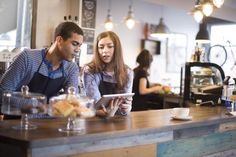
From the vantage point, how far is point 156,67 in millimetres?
8359

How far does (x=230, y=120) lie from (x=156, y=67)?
5.32 m

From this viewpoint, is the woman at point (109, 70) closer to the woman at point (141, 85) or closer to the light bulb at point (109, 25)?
the woman at point (141, 85)

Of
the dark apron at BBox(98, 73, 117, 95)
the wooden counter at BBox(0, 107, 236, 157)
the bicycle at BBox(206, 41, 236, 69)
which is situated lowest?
the wooden counter at BBox(0, 107, 236, 157)

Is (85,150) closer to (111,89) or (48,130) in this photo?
(48,130)

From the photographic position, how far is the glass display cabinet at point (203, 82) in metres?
3.86

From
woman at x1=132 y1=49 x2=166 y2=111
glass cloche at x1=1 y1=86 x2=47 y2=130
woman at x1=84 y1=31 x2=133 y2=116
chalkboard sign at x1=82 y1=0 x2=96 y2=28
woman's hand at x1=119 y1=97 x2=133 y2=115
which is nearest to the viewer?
glass cloche at x1=1 y1=86 x2=47 y2=130

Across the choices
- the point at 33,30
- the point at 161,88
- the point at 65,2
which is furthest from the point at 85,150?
the point at 161,88

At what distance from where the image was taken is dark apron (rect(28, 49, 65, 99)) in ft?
8.14

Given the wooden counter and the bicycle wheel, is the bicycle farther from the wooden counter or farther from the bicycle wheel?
the wooden counter

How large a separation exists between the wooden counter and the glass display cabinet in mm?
377

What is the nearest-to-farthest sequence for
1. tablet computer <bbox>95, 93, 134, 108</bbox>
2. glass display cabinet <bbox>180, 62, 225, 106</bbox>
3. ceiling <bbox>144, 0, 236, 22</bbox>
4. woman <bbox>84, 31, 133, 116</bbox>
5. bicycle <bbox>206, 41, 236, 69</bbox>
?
1. tablet computer <bbox>95, 93, 134, 108</bbox>
2. woman <bbox>84, 31, 133, 116</bbox>
3. glass display cabinet <bbox>180, 62, 225, 106</bbox>
4. ceiling <bbox>144, 0, 236, 22</bbox>
5. bicycle <bbox>206, 41, 236, 69</bbox>

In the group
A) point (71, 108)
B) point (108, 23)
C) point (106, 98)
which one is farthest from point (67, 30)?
point (108, 23)

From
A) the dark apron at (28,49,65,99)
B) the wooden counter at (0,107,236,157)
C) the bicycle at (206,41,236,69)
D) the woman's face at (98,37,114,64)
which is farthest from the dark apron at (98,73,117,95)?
the bicycle at (206,41,236,69)

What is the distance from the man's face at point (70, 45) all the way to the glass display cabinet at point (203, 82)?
6.22 feet
